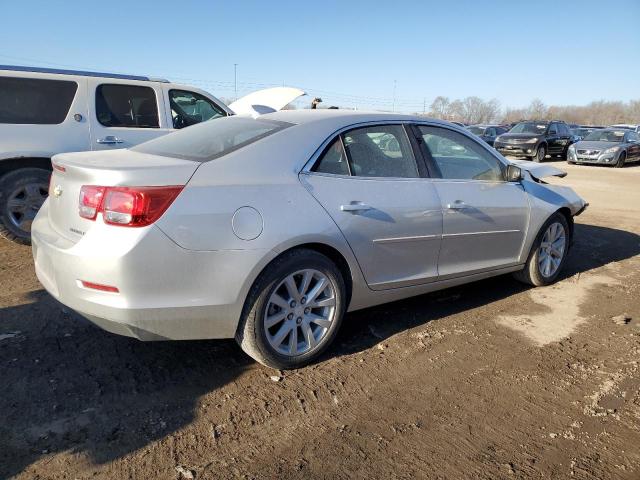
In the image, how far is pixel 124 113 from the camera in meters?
6.31

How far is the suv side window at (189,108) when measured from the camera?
6.76 meters

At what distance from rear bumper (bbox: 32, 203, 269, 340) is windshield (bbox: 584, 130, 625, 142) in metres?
21.8

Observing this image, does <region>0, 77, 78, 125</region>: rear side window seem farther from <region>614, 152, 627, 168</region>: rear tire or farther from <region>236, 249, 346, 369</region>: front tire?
<region>614, 152, 627, 168</region>: rear tire

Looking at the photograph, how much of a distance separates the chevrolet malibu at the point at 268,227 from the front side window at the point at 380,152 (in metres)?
0.01

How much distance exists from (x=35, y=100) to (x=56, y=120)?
0.28 meters

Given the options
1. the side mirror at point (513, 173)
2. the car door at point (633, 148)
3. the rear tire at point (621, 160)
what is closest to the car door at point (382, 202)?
the side mirror at point (513, 173)

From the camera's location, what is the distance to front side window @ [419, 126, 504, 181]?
4.07 metres

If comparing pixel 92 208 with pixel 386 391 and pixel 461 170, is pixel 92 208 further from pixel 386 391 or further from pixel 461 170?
pixel 461 170

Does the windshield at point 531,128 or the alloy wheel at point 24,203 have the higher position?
the windshield at point 531,128

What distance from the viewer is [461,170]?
424 centimetres

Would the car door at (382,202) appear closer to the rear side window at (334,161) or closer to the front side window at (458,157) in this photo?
the rear side window at (334,161)

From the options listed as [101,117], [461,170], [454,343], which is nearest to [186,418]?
[454,343]

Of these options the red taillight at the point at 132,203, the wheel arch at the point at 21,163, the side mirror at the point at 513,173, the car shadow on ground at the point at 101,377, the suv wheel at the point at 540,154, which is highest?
the side mirror at the point at 513,173

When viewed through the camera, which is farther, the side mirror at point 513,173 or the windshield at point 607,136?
the windshield at point 607,136
